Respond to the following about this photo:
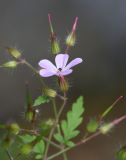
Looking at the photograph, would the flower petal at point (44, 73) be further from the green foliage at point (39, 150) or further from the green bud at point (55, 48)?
the green foliage at point (39, 150)

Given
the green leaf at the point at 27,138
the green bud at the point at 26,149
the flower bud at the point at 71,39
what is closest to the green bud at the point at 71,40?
the flower bud at the point at 71,39

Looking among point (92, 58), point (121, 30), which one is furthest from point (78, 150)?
point (121, 30)

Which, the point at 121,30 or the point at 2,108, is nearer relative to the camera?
the point at 2,108

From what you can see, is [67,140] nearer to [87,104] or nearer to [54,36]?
[54,36]

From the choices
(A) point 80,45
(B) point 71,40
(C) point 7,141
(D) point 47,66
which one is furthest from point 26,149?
(A) point 80,45

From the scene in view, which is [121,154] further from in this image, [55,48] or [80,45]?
[80,45]

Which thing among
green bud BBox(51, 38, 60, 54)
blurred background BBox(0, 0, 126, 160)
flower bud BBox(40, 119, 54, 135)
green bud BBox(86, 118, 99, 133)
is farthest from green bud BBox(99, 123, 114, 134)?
blurred background BBox(0, 0, 126, 160)

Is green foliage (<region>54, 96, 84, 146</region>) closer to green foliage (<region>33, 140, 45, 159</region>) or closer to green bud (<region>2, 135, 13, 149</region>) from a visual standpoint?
green foliage (<region>33, 140, 45, 159</region>)
